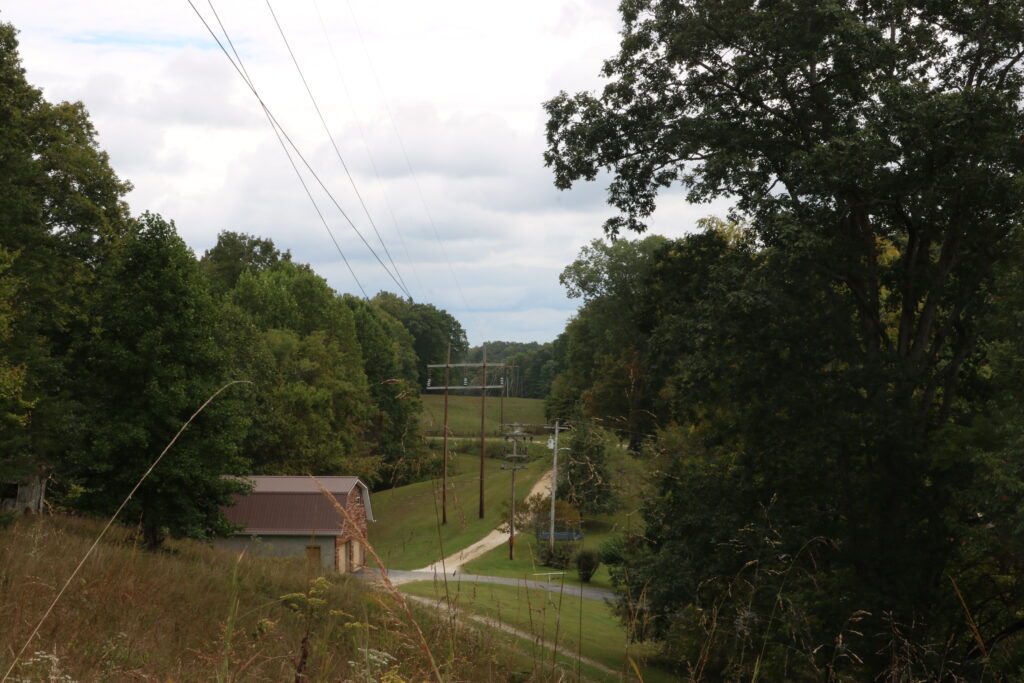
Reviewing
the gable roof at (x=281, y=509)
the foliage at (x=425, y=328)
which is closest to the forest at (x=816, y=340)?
the gable roof at (x=281, y=509)

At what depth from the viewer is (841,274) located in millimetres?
16500

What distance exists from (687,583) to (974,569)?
18.8ft

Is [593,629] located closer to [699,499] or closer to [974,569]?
[699,499]

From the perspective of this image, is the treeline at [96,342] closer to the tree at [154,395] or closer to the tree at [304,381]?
the tree at [154,395]

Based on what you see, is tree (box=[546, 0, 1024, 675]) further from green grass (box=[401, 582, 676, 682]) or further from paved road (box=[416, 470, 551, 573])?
paved road (box=[416, 470, 551, 573])

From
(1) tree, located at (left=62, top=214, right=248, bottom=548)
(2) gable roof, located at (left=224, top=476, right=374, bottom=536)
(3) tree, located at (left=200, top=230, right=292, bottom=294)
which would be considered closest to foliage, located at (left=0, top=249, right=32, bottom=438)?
(1) tree, located at (left=62, top=214, right=248, bottom=548)

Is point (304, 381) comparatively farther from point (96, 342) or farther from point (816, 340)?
point (816, 340)

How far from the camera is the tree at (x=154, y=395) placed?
73.4 ft

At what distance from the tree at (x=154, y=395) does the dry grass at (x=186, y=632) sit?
9796mm

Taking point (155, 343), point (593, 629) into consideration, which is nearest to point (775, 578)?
point (593, 629)

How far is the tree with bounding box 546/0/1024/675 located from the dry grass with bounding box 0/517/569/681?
753cm

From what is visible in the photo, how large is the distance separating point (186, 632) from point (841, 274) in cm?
1288

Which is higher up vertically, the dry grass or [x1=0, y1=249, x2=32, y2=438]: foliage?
[x1=0, y1=249, x2=32, y2=438]: foliage

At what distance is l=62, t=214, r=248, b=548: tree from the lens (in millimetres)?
22375
